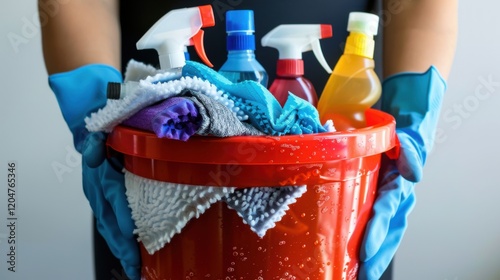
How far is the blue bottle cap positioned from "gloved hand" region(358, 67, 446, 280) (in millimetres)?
184

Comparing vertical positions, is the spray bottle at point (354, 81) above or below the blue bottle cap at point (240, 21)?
below

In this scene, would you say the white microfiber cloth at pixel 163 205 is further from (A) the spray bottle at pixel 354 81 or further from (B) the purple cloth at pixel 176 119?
(A) the spray bottle at pixel 354 81

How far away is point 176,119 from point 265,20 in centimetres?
35

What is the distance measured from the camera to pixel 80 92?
54cm

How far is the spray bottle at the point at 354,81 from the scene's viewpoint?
49cm

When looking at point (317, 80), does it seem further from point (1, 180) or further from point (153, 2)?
point (1, 180)

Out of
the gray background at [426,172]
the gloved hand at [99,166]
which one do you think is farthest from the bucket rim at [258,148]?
the gray background at [426,172]

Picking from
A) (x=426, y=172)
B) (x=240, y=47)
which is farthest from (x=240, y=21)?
(x=426, y=172)

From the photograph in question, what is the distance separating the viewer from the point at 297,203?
1.24 feet

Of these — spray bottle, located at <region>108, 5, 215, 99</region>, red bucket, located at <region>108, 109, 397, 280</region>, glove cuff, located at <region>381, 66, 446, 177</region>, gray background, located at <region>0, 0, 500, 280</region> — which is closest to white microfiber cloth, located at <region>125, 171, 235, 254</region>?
red bucket, located at <region>108, 109, 397, 280</region>

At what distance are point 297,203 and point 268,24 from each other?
1.13 feet

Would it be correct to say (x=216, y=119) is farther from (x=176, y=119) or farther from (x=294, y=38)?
(x=294, y=38)

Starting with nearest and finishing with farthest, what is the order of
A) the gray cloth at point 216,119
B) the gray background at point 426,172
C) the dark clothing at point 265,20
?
the gray cloth at point 216,119, the dark clothing at point 265,20, the gray background at point 426,172

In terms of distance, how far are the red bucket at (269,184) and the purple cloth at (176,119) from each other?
0.04 ft
